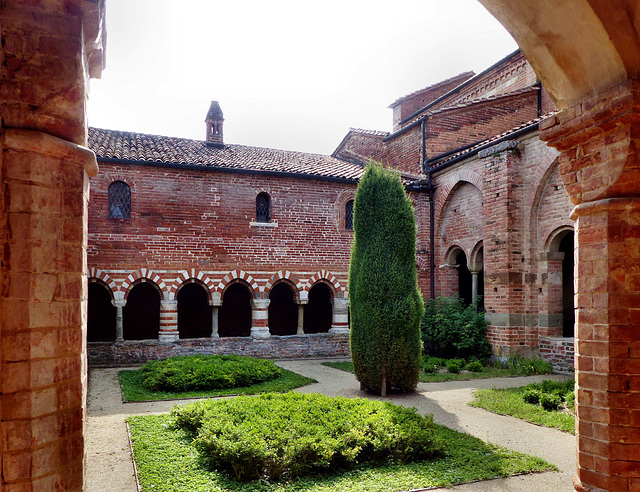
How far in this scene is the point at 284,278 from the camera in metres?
14.9

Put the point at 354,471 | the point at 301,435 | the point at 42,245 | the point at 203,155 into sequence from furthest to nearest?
the point at 203,155
the point at 301,435
the point at 354,471
the point at 42,245

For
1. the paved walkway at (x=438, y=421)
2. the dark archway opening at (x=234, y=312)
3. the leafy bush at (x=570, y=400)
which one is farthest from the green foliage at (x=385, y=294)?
the dark archway opening at (x=234, y=312)

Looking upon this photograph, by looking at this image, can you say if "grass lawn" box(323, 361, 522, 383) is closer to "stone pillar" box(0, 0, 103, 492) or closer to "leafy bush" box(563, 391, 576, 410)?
"leafy bush" box(563, 391, 576, 410)

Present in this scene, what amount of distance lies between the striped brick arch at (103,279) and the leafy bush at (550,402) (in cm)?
1060

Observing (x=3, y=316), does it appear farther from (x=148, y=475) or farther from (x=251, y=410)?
(x=251, y=410)

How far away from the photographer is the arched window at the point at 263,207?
49.2 feet

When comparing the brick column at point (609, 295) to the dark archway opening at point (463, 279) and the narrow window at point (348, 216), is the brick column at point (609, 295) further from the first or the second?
the dark archway opening at point (463, 279)

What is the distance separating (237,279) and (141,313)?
4.79 metres

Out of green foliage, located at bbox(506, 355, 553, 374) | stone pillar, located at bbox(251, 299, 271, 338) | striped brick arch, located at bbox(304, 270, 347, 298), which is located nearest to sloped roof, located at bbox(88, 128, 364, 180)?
striped brick arch, located at bbox(304, 270, 347, 298)

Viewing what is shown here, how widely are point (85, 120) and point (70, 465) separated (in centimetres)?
172

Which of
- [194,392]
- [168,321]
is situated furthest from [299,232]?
[194,392]

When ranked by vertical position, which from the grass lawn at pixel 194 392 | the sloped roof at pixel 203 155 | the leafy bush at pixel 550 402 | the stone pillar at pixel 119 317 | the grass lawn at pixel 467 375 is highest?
the sloped roof at pixel 203 155

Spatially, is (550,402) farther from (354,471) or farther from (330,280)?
(330,280)

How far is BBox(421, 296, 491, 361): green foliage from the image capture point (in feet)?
42.9
